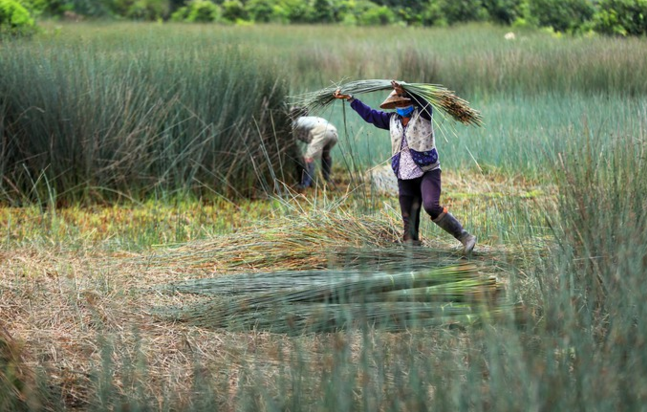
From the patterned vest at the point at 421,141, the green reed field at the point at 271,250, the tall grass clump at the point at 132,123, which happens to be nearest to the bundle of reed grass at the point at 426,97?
the patterned vest at the point at 421,141

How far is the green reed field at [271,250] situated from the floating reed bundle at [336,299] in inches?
0.8

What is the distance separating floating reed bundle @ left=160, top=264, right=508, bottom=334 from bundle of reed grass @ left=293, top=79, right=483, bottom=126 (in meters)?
0.98

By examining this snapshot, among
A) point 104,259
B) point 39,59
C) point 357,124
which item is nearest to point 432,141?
point 104,259

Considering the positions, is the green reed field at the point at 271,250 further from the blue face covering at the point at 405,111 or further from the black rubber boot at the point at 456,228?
the blue face covering at the point at 405,111

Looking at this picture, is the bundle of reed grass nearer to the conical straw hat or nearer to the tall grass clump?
the conical straw hat

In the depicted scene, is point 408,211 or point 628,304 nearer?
point 628,304

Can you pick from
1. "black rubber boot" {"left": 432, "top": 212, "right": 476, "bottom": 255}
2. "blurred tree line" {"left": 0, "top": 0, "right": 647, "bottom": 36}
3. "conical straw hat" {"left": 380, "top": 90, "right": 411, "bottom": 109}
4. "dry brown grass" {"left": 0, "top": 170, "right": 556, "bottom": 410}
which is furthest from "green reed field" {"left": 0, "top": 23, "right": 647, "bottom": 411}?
"blurred tree line" {"left": 0, "top": 0, "right": 647, "bottom": 36}

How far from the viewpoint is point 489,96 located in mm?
13930

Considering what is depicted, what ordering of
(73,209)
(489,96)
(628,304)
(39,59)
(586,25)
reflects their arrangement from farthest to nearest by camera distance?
(586,25), (489,96), (39,59), (73,209), (628,304)

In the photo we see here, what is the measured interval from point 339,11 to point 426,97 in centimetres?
2314

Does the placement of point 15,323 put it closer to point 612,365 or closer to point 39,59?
point 612,365

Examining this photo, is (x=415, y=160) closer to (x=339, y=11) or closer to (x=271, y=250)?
(x=271, y=250)

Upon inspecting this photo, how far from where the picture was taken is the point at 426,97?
213 inches

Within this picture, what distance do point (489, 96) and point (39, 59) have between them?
7.20 m
